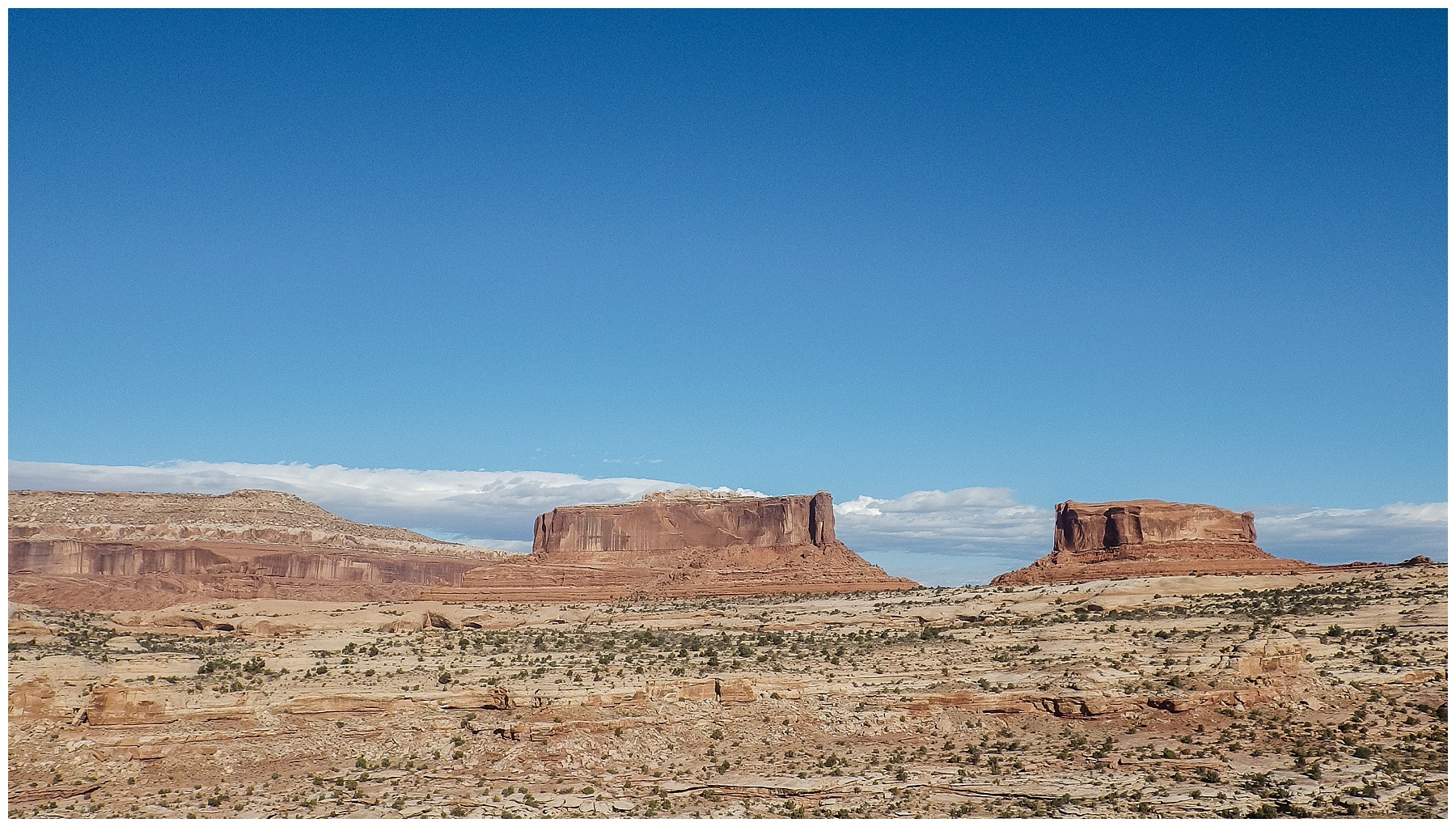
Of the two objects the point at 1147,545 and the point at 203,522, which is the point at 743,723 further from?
the point at 203,522

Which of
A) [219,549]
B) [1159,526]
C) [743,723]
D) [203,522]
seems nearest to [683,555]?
[1159,526]

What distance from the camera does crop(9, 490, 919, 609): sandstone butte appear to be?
80.8 m

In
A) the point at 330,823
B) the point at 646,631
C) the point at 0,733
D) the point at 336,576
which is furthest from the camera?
the point at 336,576

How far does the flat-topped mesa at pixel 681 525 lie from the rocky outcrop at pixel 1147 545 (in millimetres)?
27025

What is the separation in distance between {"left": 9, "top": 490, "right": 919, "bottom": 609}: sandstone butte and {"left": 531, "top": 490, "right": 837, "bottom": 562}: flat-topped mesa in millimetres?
115

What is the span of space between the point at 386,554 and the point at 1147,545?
264ft

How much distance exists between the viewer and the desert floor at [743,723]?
85.2ft

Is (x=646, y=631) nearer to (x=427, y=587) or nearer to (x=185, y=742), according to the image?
(x=185, y=742)

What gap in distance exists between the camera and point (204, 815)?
2488 centimetres

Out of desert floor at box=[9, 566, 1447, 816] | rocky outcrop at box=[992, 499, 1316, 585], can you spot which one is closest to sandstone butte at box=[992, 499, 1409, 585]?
rocky outcrop at box=[992, 499, 1316, 585]

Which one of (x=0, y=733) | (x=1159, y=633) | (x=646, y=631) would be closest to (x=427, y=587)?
(x=646, y=631)

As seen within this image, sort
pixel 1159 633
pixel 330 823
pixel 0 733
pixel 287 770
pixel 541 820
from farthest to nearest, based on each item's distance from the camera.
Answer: pixel 1159 633, pixel 287 770, pixel 541 820, pixel 330 823, pixel 0 733

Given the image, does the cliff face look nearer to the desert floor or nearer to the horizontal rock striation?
the desert floor

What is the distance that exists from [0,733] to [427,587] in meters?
66.1
